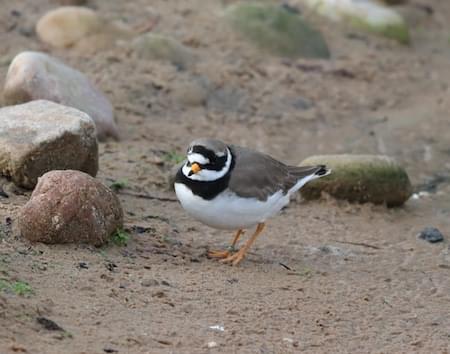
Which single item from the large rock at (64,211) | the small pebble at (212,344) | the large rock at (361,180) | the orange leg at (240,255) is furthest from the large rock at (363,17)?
the small pebble at (212,344)

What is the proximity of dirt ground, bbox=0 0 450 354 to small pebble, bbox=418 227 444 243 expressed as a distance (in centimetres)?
9

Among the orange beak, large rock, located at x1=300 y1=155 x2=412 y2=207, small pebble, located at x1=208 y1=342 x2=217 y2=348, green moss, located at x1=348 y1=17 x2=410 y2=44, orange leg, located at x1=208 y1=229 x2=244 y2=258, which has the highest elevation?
the orange beak

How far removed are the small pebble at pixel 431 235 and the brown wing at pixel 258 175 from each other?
1447 millimetres

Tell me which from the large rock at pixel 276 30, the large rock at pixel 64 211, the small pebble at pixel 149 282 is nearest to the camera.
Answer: the small pebble at pixel 149 282

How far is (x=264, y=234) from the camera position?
8.20 meters

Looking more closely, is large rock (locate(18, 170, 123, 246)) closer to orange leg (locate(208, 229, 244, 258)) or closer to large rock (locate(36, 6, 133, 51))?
orange leg (locate(208, 229, 244, 258))

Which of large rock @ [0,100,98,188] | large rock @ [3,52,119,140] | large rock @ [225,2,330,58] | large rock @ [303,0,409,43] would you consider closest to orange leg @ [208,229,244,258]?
large rock @ [0,100,98,188]

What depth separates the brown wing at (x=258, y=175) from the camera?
278 inches

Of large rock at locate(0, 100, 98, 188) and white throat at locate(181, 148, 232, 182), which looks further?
large rock at locate(0, 100, 98, 188)

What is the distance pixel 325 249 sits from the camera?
801 centimetres

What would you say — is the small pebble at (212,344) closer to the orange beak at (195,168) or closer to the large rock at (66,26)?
the orange beak at (195,168)

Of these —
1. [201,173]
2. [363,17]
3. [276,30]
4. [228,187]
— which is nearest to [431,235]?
[228,187]

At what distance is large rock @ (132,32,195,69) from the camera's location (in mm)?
11414

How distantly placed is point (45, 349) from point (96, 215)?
67.3 inches
